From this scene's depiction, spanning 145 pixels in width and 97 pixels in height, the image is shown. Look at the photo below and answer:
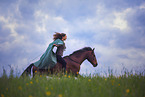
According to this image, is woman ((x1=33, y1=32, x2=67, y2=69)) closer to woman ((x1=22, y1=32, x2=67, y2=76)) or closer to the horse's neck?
woman ((x1=22, y1=32, x2=67, y2=76))

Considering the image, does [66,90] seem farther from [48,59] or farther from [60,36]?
[60,36]

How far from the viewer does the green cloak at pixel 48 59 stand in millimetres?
7480

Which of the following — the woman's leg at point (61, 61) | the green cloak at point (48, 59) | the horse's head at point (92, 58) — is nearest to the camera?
the green cloak at point (48, 59)

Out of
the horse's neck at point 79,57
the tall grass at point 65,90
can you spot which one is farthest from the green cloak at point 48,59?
the tall grass at point 65,90

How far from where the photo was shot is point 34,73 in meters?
7.69

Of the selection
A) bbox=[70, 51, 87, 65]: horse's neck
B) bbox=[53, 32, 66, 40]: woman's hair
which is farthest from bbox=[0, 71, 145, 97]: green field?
bbox=[53, 32, 66, 40]: woman's hair

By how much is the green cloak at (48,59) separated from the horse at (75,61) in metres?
0.22

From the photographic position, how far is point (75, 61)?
26.7ft

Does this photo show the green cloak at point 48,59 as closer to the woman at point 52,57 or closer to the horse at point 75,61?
the woman at point 52,57

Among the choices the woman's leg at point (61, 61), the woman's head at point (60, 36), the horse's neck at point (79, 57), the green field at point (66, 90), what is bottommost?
the green field at point (66, 90)

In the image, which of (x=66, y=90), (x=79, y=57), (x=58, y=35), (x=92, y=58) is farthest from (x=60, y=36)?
(x=66, y=90)

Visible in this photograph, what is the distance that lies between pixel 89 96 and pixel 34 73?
4152 millimetres

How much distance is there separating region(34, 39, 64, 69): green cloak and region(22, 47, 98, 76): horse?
22cm

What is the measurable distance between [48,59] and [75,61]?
59.6 inches
